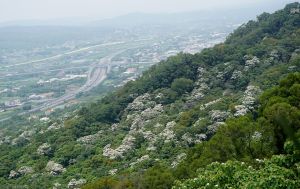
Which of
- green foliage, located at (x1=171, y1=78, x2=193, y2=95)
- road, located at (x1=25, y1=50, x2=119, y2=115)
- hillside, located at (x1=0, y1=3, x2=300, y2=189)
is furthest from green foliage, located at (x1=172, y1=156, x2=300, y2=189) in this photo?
road, located at (x1=25, y1=50, x2=119, y2=115)

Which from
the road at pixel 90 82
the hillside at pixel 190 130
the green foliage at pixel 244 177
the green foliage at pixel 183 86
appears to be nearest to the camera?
the green foliage at pixel 244 177

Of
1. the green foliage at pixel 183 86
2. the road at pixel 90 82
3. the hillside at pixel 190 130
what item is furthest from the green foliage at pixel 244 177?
the road at pixel 90 82

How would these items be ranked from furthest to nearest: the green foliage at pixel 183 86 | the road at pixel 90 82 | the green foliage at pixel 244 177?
the road at pixel 90 82
the green foliage at pixel 183 86
the green foliage at pixel 244 177

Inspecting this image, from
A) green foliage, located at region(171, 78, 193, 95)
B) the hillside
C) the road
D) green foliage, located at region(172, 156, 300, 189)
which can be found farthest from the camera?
the road

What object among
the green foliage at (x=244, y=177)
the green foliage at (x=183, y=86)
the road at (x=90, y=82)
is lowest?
the road at (x=90, y=82)

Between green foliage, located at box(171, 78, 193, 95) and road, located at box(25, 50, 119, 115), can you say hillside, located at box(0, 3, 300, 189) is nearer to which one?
green foliage, located at box(171, 78, 193, 95)

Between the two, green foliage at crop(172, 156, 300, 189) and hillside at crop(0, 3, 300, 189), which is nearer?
green foliage at crop(172, 156, 300, 189)

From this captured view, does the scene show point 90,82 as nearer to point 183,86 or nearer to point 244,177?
point 183,86

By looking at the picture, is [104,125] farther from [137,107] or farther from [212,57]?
[212,57]

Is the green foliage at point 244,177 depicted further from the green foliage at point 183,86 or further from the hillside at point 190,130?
the green foliage at point 183,86
